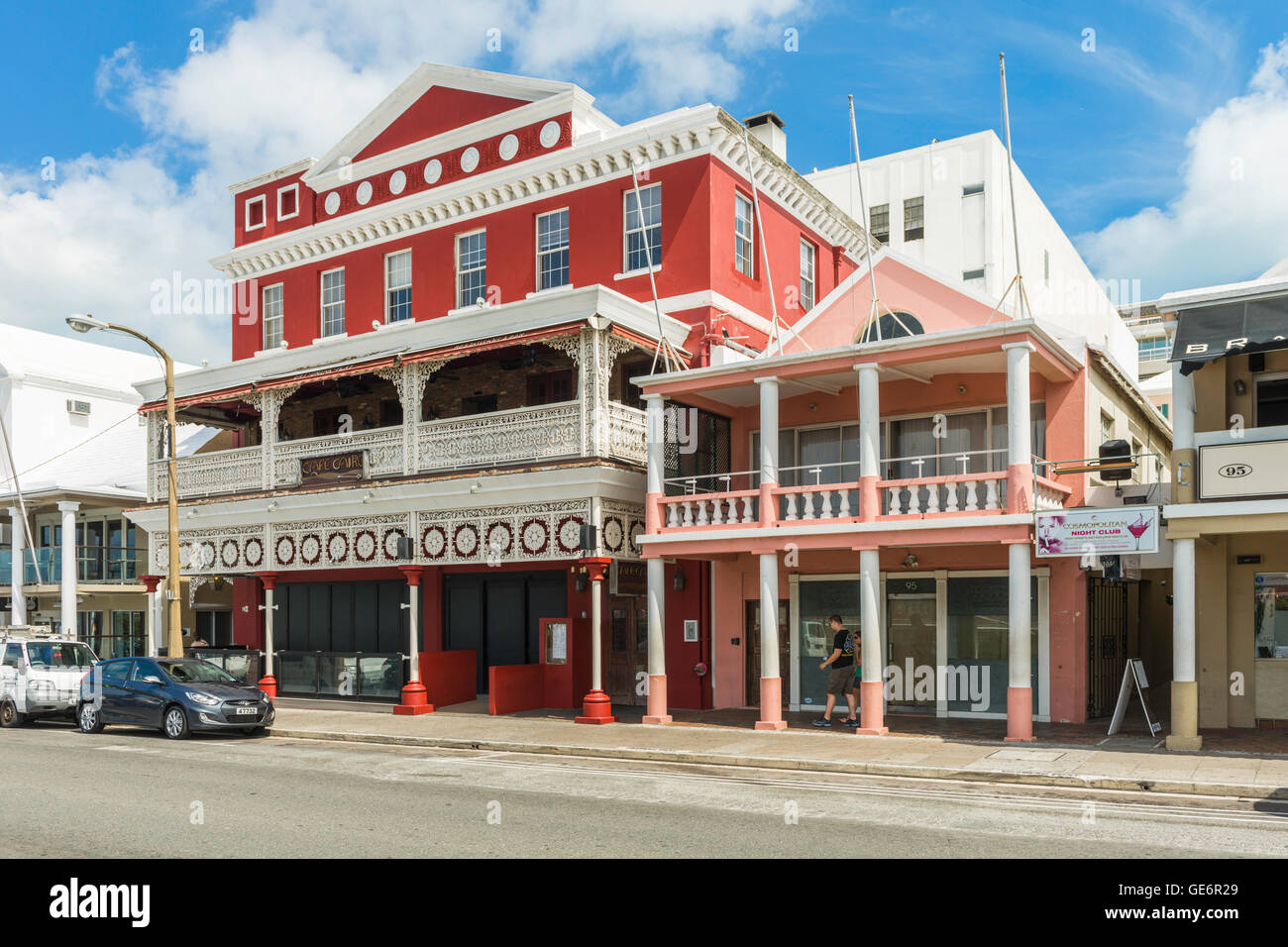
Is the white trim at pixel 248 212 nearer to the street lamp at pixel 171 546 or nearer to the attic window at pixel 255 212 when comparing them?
the attic window at pixel 255 212

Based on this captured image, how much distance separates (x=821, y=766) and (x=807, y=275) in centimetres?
1523

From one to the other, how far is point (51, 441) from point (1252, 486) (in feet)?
118

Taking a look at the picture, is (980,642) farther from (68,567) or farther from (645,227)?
(68,567)

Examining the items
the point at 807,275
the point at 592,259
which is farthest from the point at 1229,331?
the point at 592,259

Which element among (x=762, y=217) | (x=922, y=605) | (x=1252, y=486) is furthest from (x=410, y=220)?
(x=1252, y=486)

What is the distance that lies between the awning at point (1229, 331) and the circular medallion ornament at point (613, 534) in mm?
9833

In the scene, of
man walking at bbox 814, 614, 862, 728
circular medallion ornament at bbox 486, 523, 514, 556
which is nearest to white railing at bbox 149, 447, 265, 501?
circular medallion ornament at bbox 486, 523, 514, 556

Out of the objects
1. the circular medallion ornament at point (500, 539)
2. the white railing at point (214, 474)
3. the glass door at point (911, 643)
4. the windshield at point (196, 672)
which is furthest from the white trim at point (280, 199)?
the glass door at point (911, 643)

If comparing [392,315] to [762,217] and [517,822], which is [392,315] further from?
[517,822]

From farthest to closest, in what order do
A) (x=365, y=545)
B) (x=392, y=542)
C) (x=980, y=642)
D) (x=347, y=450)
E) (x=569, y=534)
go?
(x=347, y=450)
(x=365, y=545)
(x=392, y=542)
(x=569, y=534)
(x=980, y=642)

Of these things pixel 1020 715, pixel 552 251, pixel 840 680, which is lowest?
pixel 1020 715

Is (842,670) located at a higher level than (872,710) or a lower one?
higher

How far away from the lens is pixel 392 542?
23.4m

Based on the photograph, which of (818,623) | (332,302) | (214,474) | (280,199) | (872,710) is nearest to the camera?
(872,710)
